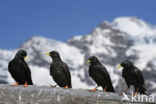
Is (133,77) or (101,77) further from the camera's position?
(133,77)

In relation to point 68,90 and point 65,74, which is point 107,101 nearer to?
point 68,90

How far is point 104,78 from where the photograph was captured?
15.8 meters

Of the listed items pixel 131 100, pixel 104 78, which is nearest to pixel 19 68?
pixel 104 78

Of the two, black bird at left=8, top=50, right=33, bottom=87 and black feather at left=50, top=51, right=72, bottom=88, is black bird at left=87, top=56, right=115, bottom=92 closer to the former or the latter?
black feather at left=50, top=51, right=72, bottom=88

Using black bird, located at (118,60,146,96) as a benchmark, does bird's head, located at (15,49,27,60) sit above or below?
above

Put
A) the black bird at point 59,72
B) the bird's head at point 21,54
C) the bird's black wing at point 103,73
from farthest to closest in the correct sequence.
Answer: the black bird at point 59,72
the bird's black wing at point 103,73
the bird's head at point 21,54

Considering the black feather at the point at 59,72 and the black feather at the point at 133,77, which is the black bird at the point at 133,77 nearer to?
the black feather at the point at 133,77

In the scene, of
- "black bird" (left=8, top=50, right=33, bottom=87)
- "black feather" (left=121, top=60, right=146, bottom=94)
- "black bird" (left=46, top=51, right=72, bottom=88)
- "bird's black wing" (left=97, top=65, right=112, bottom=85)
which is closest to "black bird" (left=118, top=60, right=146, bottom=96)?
"black feather" (left=121, top=60, right=146, bottom=94)

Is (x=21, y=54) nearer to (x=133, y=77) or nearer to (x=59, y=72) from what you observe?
(x=59, y=72)

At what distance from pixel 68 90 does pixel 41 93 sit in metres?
1.22

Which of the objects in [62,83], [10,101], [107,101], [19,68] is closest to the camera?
[10,101]

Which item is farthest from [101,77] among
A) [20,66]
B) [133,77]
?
[20,66]

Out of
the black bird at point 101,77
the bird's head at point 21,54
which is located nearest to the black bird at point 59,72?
the black bird at point 101,77

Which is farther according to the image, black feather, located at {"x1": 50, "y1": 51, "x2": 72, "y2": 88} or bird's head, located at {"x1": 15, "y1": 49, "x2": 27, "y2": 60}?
black feather, located at {"x1": 50, "y1": 51, "x2": 72, "y2": 88}
